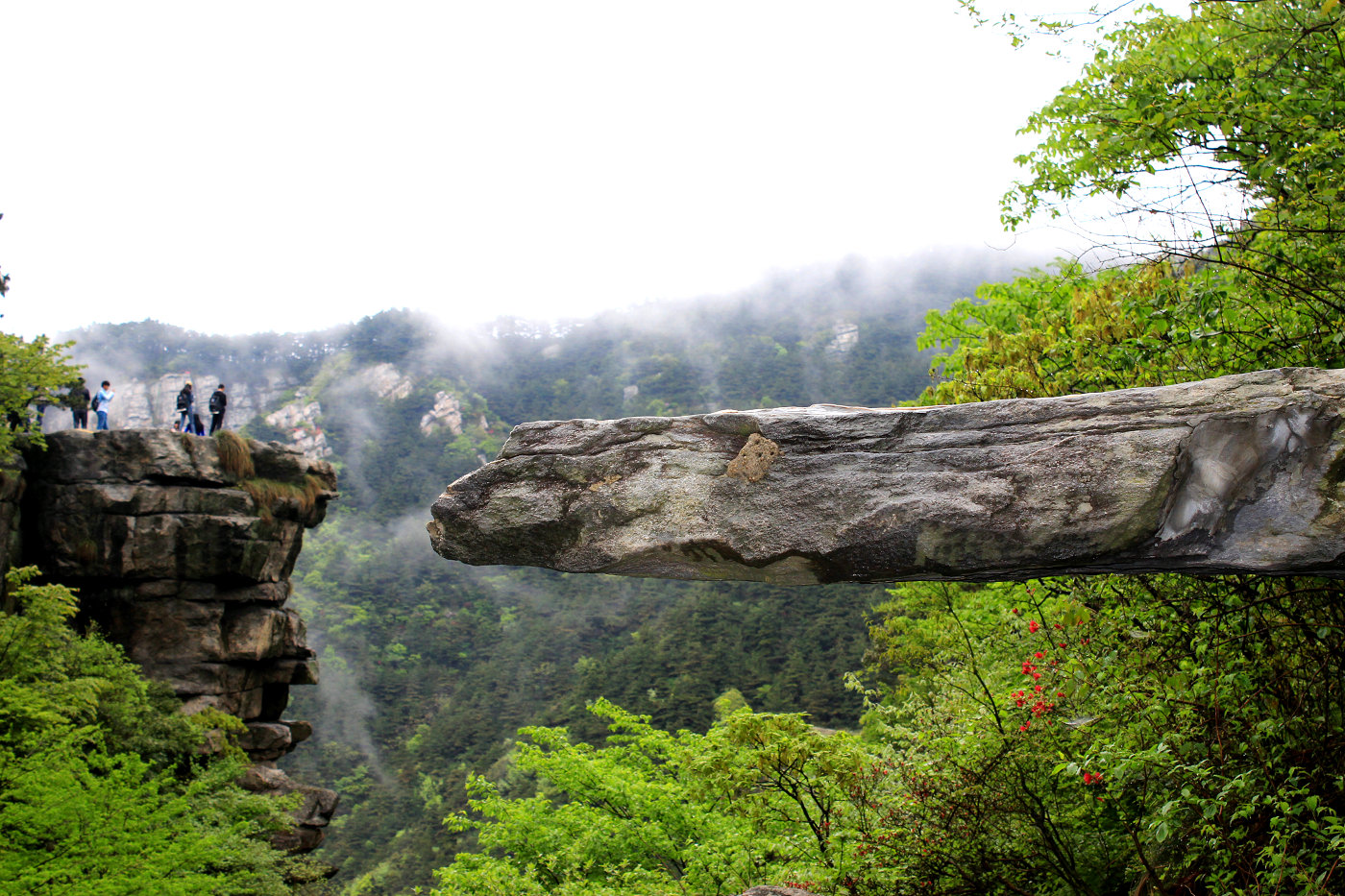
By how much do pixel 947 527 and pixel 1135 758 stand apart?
156 centimetres

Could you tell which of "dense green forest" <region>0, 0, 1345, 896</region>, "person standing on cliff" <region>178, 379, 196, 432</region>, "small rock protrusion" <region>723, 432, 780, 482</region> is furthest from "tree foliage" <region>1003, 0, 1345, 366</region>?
"person standing on cliff" <region>178, 379, 196, 432</region>

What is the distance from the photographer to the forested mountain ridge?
30641mm

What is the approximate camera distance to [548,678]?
3875 centimetres

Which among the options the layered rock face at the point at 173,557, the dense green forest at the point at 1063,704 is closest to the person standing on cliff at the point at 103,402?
the layered rock face at the point at 173,557

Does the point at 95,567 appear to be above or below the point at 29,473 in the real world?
below

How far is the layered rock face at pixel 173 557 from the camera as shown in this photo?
1647 centimetres

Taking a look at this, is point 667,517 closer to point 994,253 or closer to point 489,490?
point 489,490

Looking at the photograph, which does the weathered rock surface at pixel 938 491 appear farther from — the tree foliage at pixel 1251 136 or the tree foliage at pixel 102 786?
the tree foliage at pixel 102 786

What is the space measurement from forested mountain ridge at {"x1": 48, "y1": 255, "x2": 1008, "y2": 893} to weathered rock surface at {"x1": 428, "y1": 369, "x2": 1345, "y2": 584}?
76.0 ft

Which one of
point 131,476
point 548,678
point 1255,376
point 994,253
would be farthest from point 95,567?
point 994,253

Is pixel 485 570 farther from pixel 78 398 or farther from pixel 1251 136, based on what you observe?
pixel 1251 136

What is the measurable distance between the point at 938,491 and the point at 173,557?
1843 cm

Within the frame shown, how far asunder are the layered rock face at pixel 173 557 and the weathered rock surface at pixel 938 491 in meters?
16.5

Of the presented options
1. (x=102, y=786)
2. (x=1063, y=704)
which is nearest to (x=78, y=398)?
(x=102, y=786)
